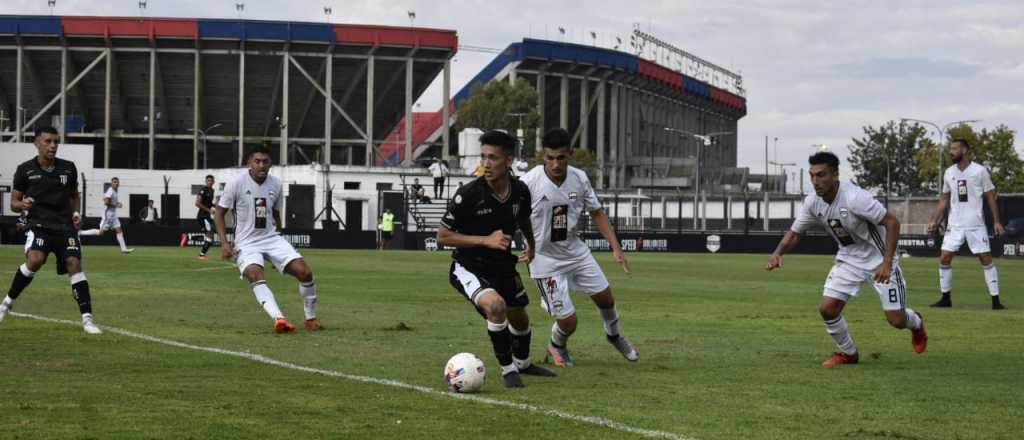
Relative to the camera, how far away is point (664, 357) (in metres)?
13.5

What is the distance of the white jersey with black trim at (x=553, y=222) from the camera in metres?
12.5

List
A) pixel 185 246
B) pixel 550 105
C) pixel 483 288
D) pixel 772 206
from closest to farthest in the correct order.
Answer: pixel 483 288 < pixel 185 246 < pixel 772 206 < pixel 550 105

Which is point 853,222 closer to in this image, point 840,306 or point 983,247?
point 840,306

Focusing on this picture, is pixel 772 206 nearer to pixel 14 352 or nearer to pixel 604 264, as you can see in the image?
pixel 604 264

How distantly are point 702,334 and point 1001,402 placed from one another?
20.1ft

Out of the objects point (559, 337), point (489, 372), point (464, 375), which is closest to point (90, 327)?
point (489, 372)

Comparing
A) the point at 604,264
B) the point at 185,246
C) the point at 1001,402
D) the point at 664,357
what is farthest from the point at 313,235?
the point at 1001,402

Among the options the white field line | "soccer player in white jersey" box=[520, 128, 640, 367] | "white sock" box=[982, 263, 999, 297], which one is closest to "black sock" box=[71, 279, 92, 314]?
the white field line

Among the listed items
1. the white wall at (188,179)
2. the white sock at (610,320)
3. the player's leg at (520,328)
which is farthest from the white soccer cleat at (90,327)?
the white wall at (188,179)

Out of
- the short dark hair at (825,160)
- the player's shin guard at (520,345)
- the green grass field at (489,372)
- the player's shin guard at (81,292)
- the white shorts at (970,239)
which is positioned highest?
the short dark hair at (825,160)

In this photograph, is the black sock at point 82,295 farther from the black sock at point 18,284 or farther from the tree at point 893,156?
the tree at point 893,156

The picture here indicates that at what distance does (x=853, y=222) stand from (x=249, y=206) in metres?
6.94

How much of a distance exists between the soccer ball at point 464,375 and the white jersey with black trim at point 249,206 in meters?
6.23

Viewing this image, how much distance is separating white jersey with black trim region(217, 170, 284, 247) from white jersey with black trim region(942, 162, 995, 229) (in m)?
10.6
